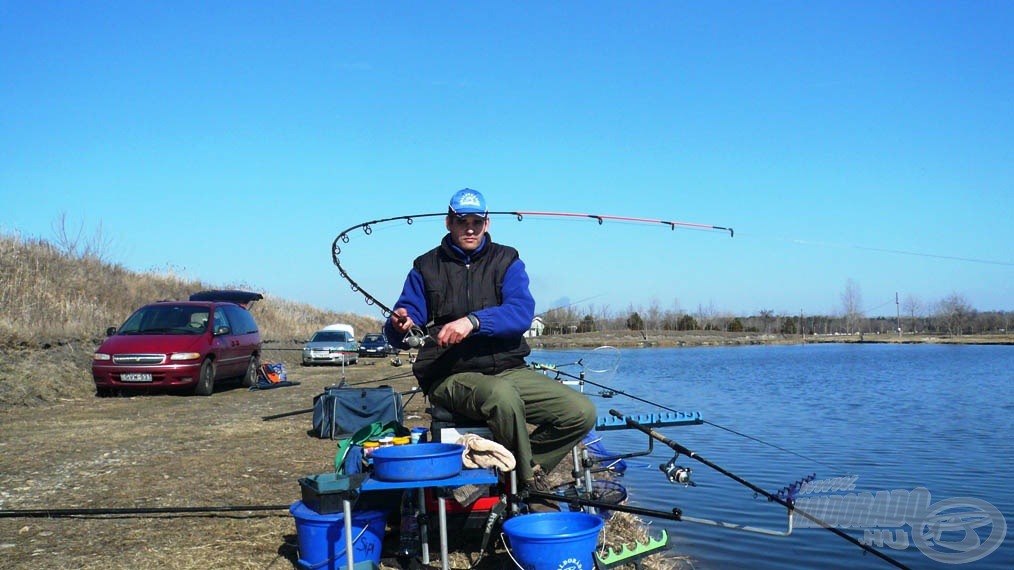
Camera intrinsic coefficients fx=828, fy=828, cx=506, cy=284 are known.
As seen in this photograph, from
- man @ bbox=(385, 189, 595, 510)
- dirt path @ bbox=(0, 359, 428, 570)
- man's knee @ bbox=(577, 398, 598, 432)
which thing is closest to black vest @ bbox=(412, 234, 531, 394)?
man @ bbox=(385, 189, 595, 510)

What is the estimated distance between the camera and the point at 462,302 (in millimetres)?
4887

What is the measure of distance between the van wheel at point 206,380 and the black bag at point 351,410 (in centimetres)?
510

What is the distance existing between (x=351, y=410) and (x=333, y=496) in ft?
17.6

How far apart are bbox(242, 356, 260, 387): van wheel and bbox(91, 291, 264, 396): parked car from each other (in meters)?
0.60

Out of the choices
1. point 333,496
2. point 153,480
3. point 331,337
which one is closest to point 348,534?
point 333,496

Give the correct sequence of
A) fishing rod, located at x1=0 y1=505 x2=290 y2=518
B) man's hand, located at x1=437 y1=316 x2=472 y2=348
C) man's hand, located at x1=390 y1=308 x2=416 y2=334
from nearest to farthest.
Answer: man's hand, located at x1=437 y1=316 x2=472 y2=348 → man's hand, located at x1=390 y1=308 x2=416 y2=334 → fishing rod, located at x1=0 y1=505 x2=290 y2=518

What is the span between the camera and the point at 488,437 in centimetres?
461

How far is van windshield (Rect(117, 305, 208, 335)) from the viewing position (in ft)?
45.3

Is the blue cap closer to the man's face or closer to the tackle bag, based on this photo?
the man's face

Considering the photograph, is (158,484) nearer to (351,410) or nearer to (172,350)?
(351,410)

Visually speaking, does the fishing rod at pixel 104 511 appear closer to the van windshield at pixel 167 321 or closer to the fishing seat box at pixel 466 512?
the fishing seat box at pixel 466 512

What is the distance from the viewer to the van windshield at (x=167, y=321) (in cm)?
1380

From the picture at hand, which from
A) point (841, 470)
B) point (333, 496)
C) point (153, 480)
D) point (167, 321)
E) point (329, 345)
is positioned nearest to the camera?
point (333, 496)

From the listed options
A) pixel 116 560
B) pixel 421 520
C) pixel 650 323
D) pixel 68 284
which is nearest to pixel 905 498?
pixel 421 520
